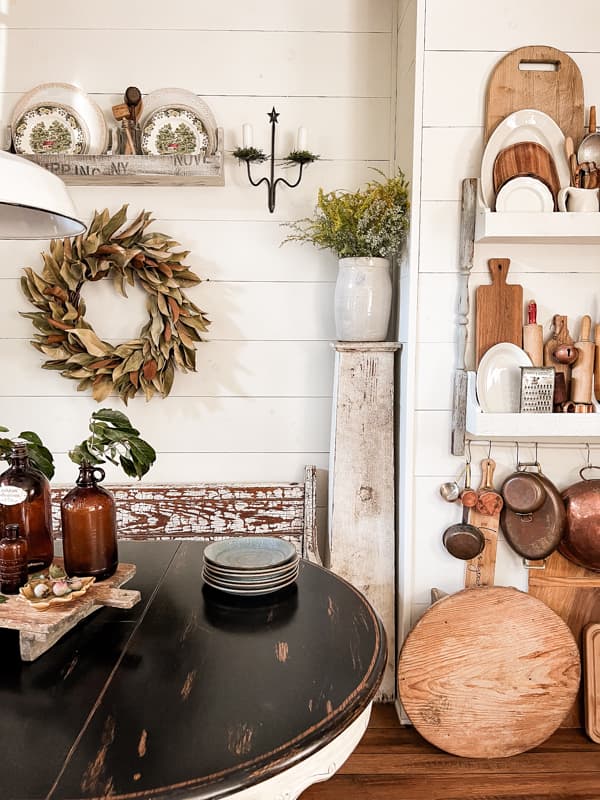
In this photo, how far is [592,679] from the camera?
2086 millimetres

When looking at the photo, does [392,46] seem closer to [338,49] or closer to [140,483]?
[338,49]

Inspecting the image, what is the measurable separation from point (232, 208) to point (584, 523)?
5.26 ft

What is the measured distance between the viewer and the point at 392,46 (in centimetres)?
238

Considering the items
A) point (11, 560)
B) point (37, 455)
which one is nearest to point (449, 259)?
point (37, 455)

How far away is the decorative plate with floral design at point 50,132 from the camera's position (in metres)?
2.26

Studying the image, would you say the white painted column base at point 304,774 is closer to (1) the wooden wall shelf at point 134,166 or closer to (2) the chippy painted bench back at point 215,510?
(2) the chippy painted bench back at point 215,510

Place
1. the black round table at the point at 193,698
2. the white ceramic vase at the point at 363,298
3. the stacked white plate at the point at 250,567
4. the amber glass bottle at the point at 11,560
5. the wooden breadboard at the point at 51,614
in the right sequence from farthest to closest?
the white ceramic vase at the point at 363,298
the stacked white plate at the point at 250,567
the amber glass bottle at the point at 11,560
the wooden breadboard at the point at 51,614
the black round table at the point at 193,698

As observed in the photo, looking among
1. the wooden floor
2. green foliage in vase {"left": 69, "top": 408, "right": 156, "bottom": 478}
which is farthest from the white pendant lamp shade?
the wooden floor

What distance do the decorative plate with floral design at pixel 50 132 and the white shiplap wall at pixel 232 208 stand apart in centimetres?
15

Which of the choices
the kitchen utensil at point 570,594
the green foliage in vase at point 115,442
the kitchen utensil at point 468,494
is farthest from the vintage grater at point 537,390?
the green foliage in vase at point 115,442

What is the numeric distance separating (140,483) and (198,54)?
1.56 meters

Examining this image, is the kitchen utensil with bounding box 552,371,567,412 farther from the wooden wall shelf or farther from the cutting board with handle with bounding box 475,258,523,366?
the wooden wall shelf

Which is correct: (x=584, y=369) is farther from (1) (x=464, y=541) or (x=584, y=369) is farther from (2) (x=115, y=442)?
(2) (x=115, y=442)

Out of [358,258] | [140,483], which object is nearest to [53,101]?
[358,258]
